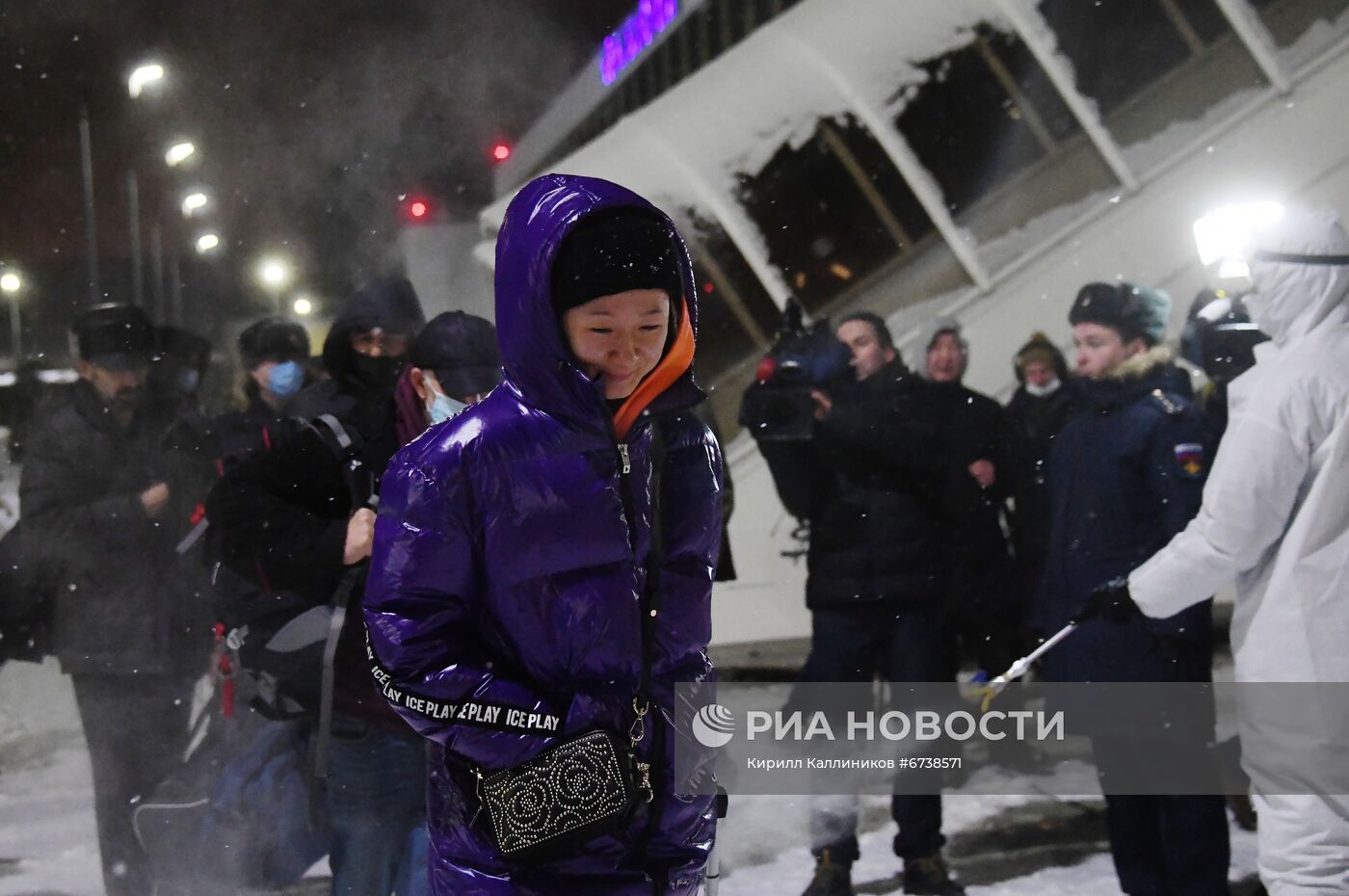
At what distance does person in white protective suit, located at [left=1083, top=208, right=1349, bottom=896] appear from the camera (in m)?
2.69

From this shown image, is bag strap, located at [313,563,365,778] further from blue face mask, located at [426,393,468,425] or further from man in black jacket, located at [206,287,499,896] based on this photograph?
blue face mask, located at [426,393,468,425]

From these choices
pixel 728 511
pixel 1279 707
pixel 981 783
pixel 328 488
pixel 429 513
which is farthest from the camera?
pixel 981 783

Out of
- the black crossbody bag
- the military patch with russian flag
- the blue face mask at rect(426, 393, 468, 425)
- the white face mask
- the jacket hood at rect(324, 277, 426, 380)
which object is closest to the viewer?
the black crossbody bag

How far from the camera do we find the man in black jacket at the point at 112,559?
3.24 metres

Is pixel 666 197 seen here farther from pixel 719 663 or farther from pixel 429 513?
pixel 429 513

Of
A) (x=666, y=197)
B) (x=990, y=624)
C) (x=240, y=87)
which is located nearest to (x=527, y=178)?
(x=666, y=197)

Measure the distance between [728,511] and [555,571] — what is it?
5.46 feet

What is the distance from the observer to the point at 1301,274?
273 cm

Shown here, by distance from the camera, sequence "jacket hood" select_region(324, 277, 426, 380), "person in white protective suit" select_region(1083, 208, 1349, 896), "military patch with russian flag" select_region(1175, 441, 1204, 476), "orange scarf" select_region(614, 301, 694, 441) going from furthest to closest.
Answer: "military patch with russian flag" select_region(1175, 441, 1204, 476)
"jacket hood" select_region(324, 277, 426, 380)
"person in white protective suit" select_region(1083, 208, 1349, 896)
"orange scarf" select_region(614, 301, 694, 441)

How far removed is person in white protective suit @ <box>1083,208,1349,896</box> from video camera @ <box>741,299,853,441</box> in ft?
3.25

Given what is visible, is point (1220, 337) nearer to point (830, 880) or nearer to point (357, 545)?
point (830, 880)

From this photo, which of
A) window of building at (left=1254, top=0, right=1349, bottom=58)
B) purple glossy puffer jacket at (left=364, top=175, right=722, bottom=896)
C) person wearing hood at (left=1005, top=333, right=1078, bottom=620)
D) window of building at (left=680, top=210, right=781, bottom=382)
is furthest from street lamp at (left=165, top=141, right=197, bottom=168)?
window of building at (left=1254, top=0, right=1349, bottom=58)

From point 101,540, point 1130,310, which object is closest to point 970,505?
point 1130,310

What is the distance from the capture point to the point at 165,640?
11.0 ft
